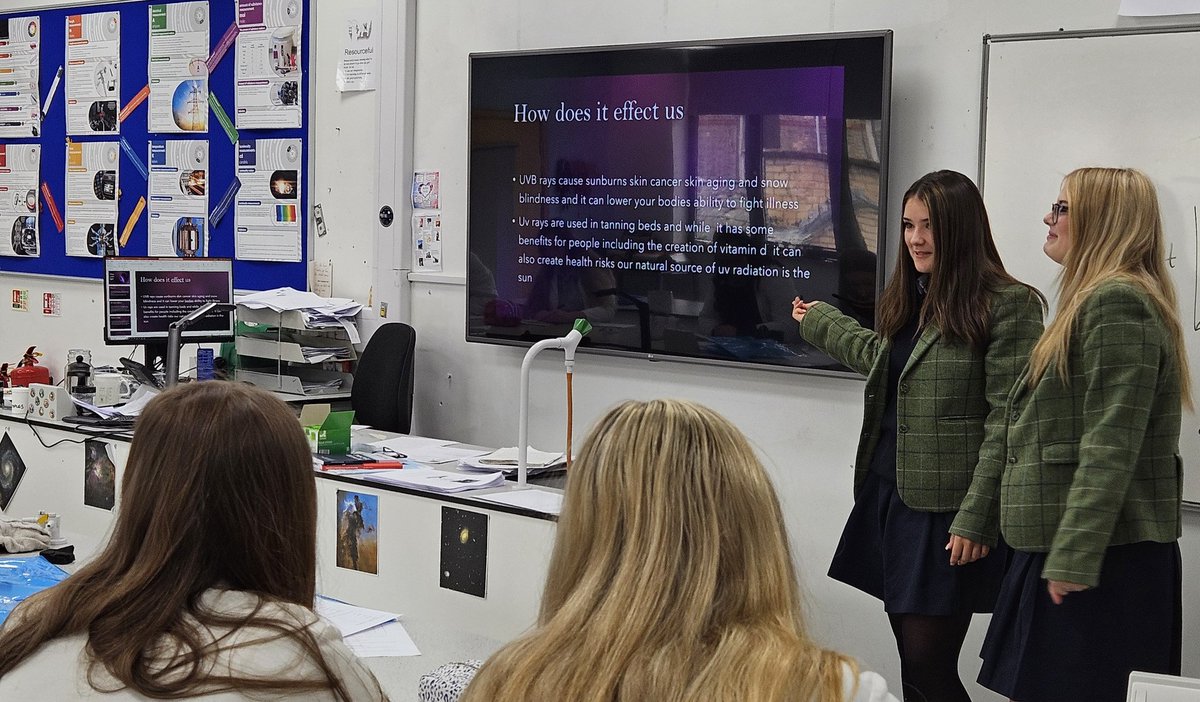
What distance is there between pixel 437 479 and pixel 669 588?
1.92 m

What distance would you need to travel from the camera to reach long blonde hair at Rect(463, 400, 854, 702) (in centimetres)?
104

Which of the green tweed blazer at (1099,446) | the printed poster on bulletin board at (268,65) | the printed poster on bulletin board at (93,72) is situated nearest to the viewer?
the green tweed blazer at (1099,446)

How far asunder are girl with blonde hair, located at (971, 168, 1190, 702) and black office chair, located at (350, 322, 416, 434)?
2.61m

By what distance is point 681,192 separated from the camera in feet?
13.0

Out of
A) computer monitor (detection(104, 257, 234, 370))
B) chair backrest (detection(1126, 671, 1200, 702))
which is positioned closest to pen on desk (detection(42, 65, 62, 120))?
computer monitor (detection(104, 257, 234, 370))

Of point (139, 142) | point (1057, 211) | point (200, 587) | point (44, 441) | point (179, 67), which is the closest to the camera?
point (200, 587)

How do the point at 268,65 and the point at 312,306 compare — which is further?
the point at 268,65

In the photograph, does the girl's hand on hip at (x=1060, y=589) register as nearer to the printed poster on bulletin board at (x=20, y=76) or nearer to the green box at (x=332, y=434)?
the green box at (x=332, y=434)

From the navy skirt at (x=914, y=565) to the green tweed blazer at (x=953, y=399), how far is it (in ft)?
0.19

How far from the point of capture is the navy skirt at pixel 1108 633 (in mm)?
2244

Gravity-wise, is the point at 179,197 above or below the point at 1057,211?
above

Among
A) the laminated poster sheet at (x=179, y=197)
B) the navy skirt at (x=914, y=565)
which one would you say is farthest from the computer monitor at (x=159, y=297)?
the navy skirt at (x=914, y=565)

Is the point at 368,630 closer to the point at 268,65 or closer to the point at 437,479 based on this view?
the point at 437,479

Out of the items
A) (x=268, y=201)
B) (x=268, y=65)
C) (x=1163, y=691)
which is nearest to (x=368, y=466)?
(x=1163, y=691)
